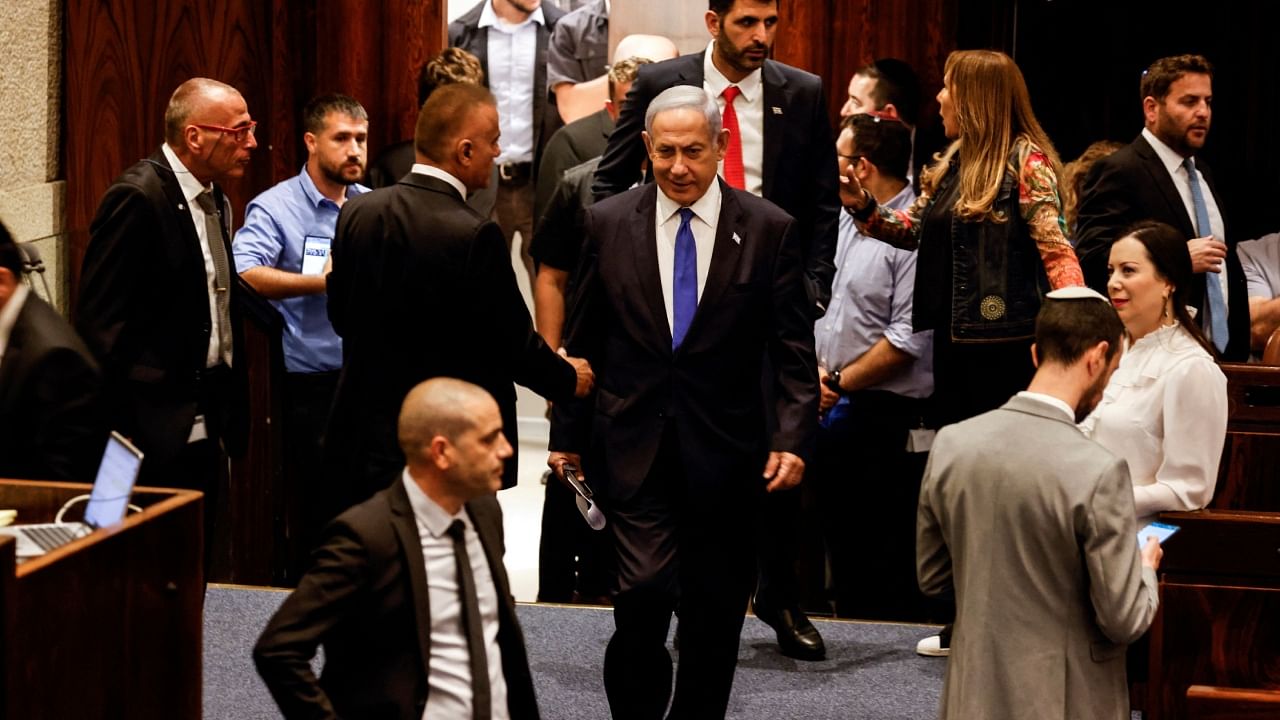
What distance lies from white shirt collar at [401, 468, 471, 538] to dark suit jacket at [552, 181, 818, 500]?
3.46 ft

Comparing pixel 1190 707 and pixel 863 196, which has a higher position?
pixel 863 196

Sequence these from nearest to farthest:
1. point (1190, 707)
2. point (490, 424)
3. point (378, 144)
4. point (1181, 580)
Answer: point (490, 424) < point (1190, 707) < point (1181, 580) < point (378, 144)

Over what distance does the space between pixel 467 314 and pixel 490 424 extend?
934mm

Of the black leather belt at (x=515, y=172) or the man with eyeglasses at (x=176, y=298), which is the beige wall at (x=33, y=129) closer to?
the man with eyeglasses at (x=176, y=298)

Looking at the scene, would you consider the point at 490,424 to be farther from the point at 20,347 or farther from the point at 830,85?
the point at 830,85

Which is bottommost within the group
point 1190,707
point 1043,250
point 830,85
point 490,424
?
point 1190,707

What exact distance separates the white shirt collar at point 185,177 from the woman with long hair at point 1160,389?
227cm

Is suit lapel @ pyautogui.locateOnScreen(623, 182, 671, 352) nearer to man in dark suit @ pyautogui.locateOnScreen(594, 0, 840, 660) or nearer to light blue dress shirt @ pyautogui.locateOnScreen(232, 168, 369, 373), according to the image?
man in dark suit @ pyautogui.locateOnScreen(594, 0, 840, 660)

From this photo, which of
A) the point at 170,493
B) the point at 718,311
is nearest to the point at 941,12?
the point at 718,311

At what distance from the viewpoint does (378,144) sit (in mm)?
6430

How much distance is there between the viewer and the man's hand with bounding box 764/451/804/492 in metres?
3.78

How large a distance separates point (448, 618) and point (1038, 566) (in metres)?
1.03

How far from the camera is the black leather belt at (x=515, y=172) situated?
7047 millimetres

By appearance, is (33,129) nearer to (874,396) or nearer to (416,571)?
(874,396)
